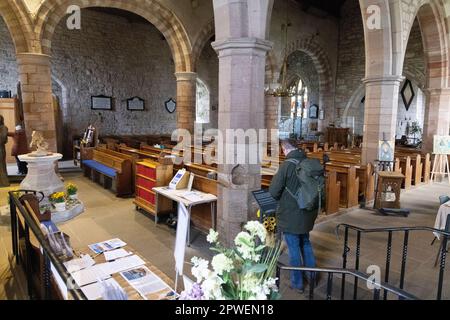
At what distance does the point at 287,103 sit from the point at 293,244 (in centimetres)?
1877

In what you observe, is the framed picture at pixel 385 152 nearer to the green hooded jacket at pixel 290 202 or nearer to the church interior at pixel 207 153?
the church interior at pixel 207 153

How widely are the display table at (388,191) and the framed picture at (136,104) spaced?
39.4ft

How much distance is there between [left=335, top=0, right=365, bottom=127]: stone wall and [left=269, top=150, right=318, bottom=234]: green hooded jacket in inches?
574

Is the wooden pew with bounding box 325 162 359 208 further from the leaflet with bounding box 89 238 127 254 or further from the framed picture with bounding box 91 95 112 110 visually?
the framed picture with bounding box 91 95 112 110

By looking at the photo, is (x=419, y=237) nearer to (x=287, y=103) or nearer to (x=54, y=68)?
(x=54, y=68)

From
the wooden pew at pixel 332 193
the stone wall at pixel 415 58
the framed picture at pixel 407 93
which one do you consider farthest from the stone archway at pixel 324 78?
the wooden pew at pixel 332 193

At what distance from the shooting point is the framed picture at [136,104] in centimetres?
1503

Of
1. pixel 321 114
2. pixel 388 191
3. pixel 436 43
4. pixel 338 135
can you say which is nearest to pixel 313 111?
pixel 321 114

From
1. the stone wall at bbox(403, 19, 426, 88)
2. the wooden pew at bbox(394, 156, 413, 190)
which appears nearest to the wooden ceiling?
the stone wall at bbox(403, 19, 426, 88)

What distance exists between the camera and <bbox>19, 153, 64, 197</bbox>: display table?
5723 millimetres

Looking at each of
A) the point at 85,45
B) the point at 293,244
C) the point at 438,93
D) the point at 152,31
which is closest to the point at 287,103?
the point at 152,31

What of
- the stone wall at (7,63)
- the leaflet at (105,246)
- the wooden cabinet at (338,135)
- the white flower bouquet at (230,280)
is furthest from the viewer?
the wooden cabinet at (338,135)

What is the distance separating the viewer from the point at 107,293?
1864 millimetres

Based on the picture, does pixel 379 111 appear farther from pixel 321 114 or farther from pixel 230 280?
pixel 321 114
